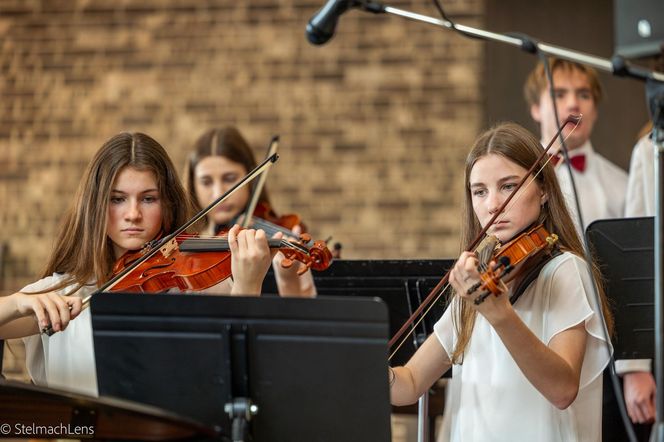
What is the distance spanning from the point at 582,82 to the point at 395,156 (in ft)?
5.71

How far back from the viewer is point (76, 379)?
257cm

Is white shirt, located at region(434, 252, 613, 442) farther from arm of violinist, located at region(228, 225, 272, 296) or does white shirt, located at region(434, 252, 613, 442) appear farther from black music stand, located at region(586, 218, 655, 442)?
arm of violinist, located at region(228, 225, 272, 296)

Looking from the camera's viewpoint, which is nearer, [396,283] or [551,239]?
[551,239]

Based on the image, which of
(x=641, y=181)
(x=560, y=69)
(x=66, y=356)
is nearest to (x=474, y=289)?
(x=66, y=356)

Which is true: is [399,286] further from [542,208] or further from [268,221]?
[268,221]

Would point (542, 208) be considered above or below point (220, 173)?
below

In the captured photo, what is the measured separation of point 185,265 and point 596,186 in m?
1.85

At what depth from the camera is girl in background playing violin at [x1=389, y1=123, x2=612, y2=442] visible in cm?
225

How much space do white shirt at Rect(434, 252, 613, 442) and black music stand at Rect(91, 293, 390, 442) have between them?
1.47 feet

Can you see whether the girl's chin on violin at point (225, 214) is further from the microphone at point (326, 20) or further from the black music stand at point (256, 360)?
the black music stand at point (256, 360)

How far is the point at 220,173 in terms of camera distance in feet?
12.9

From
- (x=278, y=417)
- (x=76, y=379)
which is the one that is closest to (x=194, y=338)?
(x=278, y=417)

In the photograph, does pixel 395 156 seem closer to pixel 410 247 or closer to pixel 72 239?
pixel 410 247

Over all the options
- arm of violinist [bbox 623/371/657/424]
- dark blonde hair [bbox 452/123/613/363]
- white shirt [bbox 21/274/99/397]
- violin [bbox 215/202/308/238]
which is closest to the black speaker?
arm of violinist [bbox 623/371/657/424]
